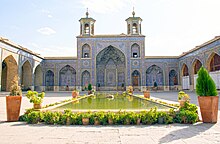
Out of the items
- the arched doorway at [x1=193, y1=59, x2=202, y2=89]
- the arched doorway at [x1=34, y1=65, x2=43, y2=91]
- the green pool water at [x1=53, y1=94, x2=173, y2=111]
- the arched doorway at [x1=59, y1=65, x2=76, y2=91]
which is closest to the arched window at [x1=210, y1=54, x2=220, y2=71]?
the arched doorway at [x1=193, y1=59, x2=202, y2=89]

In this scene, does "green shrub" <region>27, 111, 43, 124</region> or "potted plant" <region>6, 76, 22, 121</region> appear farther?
"potted plant" <region>6, 76, 22, 121</region>

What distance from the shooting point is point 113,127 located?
3.84 m

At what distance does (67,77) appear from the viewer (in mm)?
23375

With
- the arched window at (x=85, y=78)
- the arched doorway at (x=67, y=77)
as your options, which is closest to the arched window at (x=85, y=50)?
the arched window at (x=85, y=78)

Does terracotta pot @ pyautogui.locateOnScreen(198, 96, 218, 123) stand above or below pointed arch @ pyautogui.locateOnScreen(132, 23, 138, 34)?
below

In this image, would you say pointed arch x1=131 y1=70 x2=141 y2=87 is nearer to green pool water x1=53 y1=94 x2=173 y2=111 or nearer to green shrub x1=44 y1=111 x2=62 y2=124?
green pool water x1=53 y1=94 x2=173 y2=111

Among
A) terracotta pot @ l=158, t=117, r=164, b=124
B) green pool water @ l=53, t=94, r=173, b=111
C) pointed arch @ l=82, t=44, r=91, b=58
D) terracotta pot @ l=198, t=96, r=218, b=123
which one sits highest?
pointed arch @ l=82, t=44, r=91, b=58

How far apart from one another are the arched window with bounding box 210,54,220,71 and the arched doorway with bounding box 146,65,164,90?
7.10 meters

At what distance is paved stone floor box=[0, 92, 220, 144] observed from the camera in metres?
2.91

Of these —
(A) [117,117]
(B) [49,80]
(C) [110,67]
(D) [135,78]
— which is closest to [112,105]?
(A) [117,117]

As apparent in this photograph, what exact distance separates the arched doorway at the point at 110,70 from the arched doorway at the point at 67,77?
3.06 m

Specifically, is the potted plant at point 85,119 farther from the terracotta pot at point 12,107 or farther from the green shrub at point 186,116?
the green shrub at point 186,116

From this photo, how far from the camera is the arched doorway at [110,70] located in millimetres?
23000

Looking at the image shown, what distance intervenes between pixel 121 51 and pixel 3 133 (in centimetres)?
1915
